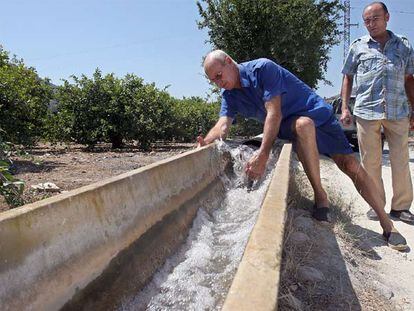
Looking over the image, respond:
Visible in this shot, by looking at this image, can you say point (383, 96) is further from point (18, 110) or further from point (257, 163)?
point (18, 110)

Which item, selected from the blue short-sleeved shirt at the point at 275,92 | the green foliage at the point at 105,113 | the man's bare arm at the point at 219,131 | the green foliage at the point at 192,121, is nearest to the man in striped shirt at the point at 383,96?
the blue short-sleeved shirt at the point at 275,92

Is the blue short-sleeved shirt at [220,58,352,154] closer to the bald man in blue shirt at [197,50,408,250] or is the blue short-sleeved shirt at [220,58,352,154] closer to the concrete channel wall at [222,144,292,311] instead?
the bald man in blue shirt at [197,50,408,250]

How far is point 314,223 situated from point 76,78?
1288 centimetres

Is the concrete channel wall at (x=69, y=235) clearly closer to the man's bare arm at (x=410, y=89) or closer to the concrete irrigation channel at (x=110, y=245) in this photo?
the concrete irrigation channel at (x=110, y=245)

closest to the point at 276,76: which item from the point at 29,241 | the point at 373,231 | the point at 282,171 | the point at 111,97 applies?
the point at 282,171

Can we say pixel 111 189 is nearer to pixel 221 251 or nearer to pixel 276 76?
pixel 221 251

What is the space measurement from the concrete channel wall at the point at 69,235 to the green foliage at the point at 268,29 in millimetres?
11250

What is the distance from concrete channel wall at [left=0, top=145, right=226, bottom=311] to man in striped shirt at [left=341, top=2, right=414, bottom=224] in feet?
8.49

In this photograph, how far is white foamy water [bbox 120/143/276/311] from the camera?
2.64 m

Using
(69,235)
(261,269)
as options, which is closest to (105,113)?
(69,235)

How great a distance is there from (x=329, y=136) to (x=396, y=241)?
1122mm

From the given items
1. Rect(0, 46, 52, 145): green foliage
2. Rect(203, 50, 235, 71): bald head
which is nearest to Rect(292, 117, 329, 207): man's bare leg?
Rect(203, 50, 235, 71): bald head

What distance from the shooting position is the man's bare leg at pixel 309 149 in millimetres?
4078

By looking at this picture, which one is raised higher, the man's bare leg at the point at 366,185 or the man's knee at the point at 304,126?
the man's knee at the point at 304,126
